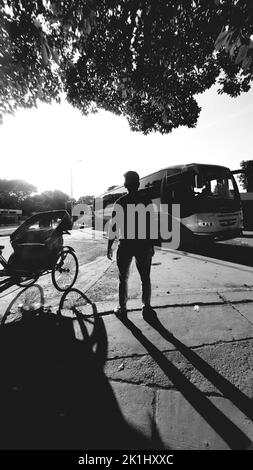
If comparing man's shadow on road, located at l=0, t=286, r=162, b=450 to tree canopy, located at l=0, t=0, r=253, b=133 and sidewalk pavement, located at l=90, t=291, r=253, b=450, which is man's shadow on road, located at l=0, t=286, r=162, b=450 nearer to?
sidewalk pavement, located at l=90, t=291, r=253, b=450

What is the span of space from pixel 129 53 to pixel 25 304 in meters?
6.26

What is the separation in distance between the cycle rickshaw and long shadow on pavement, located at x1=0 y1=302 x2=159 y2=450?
1.48 meters

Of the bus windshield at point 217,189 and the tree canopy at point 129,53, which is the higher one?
the tree canopy at point 129,53

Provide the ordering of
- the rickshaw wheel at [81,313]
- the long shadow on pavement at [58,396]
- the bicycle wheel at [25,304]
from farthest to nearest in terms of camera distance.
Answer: the bicycle wheel at [25,304], the rickshaw wheel at [81,313], the long shadow on pavement at [58,396]

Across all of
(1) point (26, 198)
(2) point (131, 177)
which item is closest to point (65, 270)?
(2) point (131, 177)

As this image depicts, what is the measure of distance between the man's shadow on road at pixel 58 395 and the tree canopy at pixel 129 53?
438cm

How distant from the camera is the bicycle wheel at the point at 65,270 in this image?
4984 mm

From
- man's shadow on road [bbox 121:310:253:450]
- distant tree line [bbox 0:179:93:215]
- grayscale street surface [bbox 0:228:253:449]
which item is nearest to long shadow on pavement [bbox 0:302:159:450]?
grayscale street surface [bbox 0:228:253:449]

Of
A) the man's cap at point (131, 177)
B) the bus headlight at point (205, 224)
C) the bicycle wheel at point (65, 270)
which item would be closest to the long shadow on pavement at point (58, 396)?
the bicycle wheel at point (65, 270)

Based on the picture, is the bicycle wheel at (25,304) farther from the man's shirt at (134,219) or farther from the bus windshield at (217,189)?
the bus windshield at (217,189)

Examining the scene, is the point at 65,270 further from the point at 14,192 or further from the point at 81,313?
the point at 14,192

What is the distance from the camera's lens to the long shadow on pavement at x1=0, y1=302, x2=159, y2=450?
1637mm

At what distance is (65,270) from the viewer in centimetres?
513

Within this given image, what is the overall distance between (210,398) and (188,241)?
336 inches
